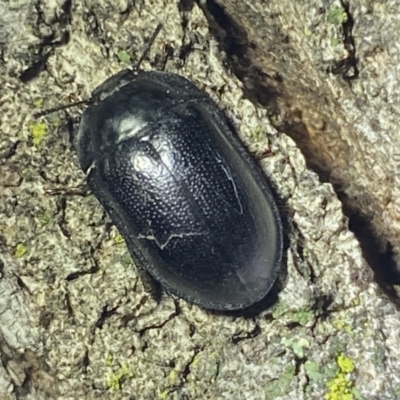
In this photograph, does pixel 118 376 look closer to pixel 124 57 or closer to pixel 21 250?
pixel 21 250

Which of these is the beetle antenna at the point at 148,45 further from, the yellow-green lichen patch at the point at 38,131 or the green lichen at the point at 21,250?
the green lichen at the point at 21,250

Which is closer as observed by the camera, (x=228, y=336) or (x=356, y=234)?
(x=228, y=336)

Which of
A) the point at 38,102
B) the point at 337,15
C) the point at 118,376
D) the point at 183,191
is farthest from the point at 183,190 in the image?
the point at 337,15

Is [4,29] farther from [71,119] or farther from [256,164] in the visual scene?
[256,164]

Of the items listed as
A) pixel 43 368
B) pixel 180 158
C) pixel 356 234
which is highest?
pixel 180 158

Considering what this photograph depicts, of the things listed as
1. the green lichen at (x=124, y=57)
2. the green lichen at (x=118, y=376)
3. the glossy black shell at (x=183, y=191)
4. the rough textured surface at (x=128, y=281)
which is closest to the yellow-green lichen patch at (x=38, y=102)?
the rough textured surface at (x=128, y=281)

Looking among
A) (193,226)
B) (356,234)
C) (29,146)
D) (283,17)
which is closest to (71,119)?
(29,146)
